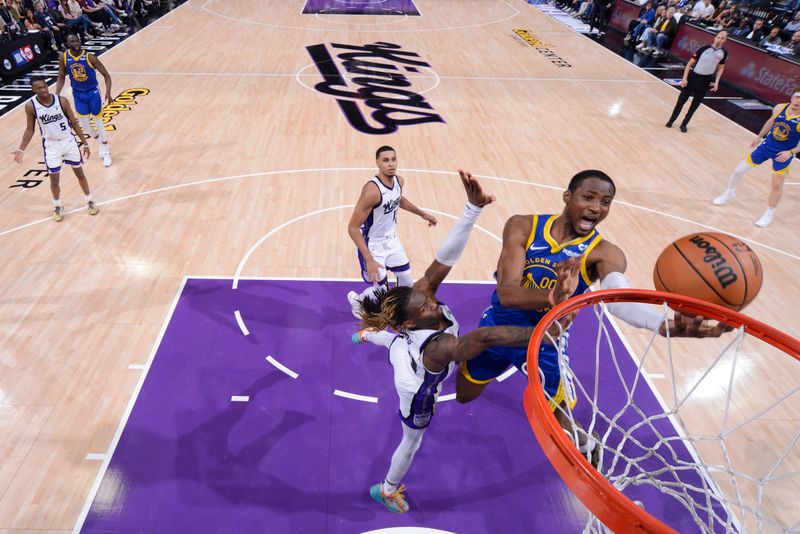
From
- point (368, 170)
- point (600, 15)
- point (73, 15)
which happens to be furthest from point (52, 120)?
point (600, 15)

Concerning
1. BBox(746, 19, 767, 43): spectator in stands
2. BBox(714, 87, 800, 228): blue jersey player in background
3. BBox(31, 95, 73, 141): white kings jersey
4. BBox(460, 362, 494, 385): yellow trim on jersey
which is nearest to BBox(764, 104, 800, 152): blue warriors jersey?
BBox(714, 87, 800, 228): blue jersey player in background

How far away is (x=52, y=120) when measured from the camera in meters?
5.84

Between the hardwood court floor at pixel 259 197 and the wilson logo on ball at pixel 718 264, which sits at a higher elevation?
the wilson logo on ball at pixel 718 264

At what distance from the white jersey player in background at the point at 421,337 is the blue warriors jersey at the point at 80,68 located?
6738mm

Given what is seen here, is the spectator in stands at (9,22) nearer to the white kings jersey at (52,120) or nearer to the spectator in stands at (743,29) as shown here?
the white kings jersey at (52,120)

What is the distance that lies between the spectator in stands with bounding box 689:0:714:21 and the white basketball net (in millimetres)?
14747

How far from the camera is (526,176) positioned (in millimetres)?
7984

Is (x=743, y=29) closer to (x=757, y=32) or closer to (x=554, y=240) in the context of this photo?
(x=757, y=32)

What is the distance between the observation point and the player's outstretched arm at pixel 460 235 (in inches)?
117

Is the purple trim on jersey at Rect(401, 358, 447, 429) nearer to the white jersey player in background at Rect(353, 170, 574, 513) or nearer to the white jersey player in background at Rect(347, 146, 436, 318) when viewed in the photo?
the white jersey player in background at Rect(353, 170, 574, 513)

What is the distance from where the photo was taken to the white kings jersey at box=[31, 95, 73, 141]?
5.75m

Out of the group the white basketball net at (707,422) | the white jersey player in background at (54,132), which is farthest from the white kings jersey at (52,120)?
the white basketball net at (707,422)

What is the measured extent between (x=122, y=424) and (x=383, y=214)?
268 centimetres

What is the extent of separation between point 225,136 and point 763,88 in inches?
485
